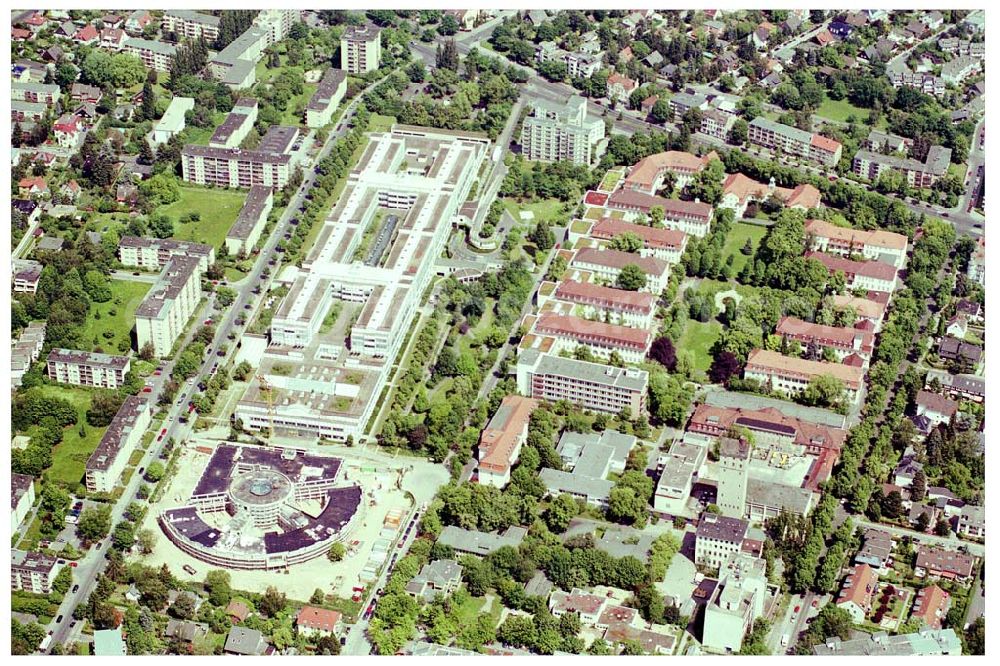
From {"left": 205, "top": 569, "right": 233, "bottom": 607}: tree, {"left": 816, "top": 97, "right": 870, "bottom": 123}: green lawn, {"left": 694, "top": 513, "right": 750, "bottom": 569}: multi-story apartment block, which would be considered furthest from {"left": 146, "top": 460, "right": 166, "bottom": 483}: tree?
{"left": 816, "top": 97, "right": 870, "bottom": 123}: green lawn

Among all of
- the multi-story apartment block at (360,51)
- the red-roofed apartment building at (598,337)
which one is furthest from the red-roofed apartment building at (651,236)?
the multi-story apartment block at (360,51)

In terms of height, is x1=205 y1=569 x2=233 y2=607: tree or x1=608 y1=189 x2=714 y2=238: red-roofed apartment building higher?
x1=608 y1=189 x2=714 y2=238: red-roofed apartment building

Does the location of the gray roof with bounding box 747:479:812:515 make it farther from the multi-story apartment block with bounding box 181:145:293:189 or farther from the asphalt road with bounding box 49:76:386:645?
the multi-story apartment block with bounding box 181:145:293:189

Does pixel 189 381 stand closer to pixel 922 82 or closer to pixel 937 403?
pixel 937 403

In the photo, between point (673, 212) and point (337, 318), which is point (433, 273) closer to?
point (337, 318)

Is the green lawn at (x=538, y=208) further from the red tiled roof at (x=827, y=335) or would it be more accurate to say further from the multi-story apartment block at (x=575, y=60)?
the multi-story apartment block at (x=575, y=60)

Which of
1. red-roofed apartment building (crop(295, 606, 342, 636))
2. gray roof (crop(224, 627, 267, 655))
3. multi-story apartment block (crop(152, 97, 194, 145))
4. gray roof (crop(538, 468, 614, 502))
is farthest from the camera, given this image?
multi-story apartment block (crop(152, 97, 194, 145))

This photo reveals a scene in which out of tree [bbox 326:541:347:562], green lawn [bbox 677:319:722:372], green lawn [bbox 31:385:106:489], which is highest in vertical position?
green lawn [bbox 677:319:722:372]
